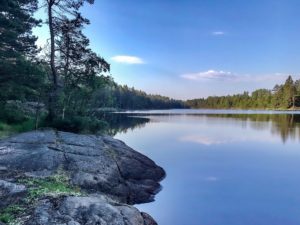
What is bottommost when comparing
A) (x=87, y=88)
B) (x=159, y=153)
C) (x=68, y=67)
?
(x=159, y=153)

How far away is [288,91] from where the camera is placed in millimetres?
103312

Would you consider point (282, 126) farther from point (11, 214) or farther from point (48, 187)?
point (11, 214)

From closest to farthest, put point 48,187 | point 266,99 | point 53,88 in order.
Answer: point 48,187
point 53,88
point 266,99

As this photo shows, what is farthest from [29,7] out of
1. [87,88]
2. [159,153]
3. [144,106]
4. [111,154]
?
[144,106]

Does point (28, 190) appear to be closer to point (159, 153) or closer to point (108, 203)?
point (108, 203)

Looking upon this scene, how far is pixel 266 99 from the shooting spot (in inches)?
4902

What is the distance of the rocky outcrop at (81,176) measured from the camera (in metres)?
6.79

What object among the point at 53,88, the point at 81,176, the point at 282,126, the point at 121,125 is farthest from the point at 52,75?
the point at 282,126

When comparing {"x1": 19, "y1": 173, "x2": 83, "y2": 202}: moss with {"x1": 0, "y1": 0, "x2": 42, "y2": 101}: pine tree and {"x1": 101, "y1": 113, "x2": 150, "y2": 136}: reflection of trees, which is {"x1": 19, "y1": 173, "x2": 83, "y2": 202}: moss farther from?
{"x1": 101, "y1": 113, "x2": 150, "y2": 136}: reflection of trees

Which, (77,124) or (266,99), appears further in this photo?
(266,99)

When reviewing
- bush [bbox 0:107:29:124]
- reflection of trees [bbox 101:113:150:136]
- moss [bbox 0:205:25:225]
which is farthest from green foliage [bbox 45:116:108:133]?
moss [bbox 0:205:25:225]

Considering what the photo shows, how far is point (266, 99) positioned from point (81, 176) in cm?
12429

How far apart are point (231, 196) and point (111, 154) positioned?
5404 millimetres

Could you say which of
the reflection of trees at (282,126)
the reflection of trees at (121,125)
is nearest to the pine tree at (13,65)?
the reflection of trees at (121,125)
